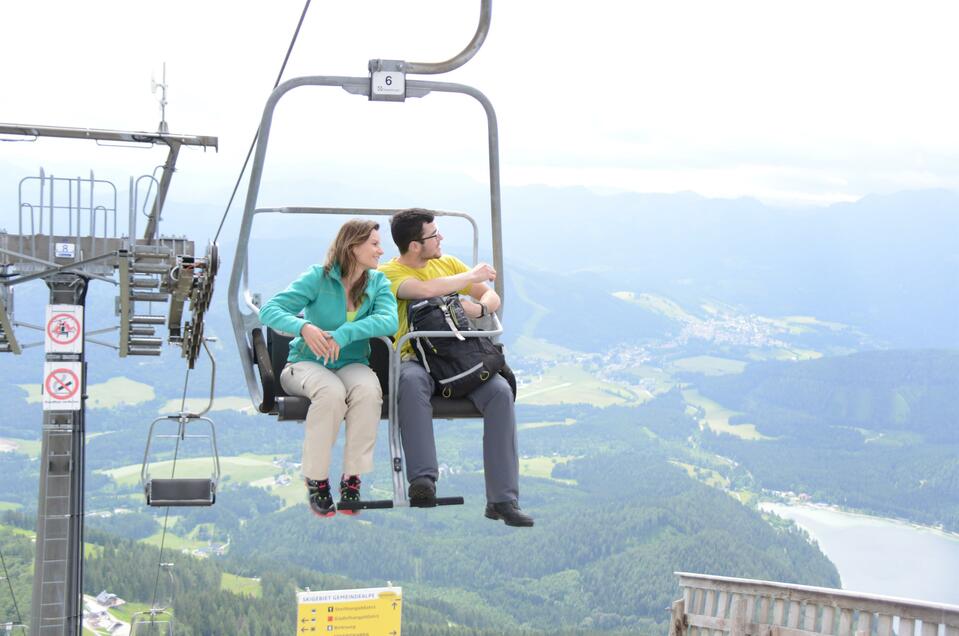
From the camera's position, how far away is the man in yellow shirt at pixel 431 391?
165 inches

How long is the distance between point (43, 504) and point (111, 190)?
3.83 metres

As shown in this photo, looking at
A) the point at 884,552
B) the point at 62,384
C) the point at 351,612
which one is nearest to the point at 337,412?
the point at 62,384

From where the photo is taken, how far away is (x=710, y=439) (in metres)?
182

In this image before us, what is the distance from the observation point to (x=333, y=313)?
4.29 meters

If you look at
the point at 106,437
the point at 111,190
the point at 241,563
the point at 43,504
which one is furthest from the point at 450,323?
the point at 106,437

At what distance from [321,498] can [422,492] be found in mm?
341

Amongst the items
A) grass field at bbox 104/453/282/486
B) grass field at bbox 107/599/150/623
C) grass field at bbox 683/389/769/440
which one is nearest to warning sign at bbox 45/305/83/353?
grass field at bbox 107/599/150/623

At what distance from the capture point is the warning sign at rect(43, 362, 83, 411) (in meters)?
9.59

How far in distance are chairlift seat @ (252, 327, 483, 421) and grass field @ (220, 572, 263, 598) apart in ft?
247

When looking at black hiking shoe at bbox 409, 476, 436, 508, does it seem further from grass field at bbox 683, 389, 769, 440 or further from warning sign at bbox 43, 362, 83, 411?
grass field at bbox 683, 389, 769, 440

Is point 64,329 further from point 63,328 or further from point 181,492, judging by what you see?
point 181,492

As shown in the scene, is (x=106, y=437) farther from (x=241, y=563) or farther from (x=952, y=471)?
(x=952, y=471)

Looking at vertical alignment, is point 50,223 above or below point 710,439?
above

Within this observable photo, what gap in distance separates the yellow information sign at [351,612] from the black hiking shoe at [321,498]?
7491 millimetres
